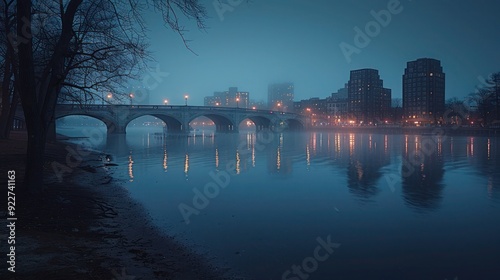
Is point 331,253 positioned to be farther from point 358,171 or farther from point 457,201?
point 358,171

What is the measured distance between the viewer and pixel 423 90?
188 metres

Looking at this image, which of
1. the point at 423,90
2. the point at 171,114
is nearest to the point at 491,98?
the point at 171,114

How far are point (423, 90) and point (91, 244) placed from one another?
207 meters

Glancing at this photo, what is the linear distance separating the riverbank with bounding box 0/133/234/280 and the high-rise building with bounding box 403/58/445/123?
7538 inches

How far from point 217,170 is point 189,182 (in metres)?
5.09

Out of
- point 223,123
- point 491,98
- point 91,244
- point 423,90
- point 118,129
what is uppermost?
point 423,90

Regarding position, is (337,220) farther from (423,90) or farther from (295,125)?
(423,90)

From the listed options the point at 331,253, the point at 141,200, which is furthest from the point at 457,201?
the point at 141,200

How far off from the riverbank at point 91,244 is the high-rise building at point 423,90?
7538 inches

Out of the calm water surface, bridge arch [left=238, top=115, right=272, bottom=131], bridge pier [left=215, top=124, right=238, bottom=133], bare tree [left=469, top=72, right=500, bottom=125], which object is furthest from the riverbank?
bridge arch [left=238, top=115, right=272, bottom=131]

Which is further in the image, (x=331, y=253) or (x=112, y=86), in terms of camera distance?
(x=112, y=86)

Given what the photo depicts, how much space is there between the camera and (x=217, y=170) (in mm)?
24875

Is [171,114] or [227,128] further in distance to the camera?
[227,128]

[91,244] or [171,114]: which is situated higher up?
[171,114]
